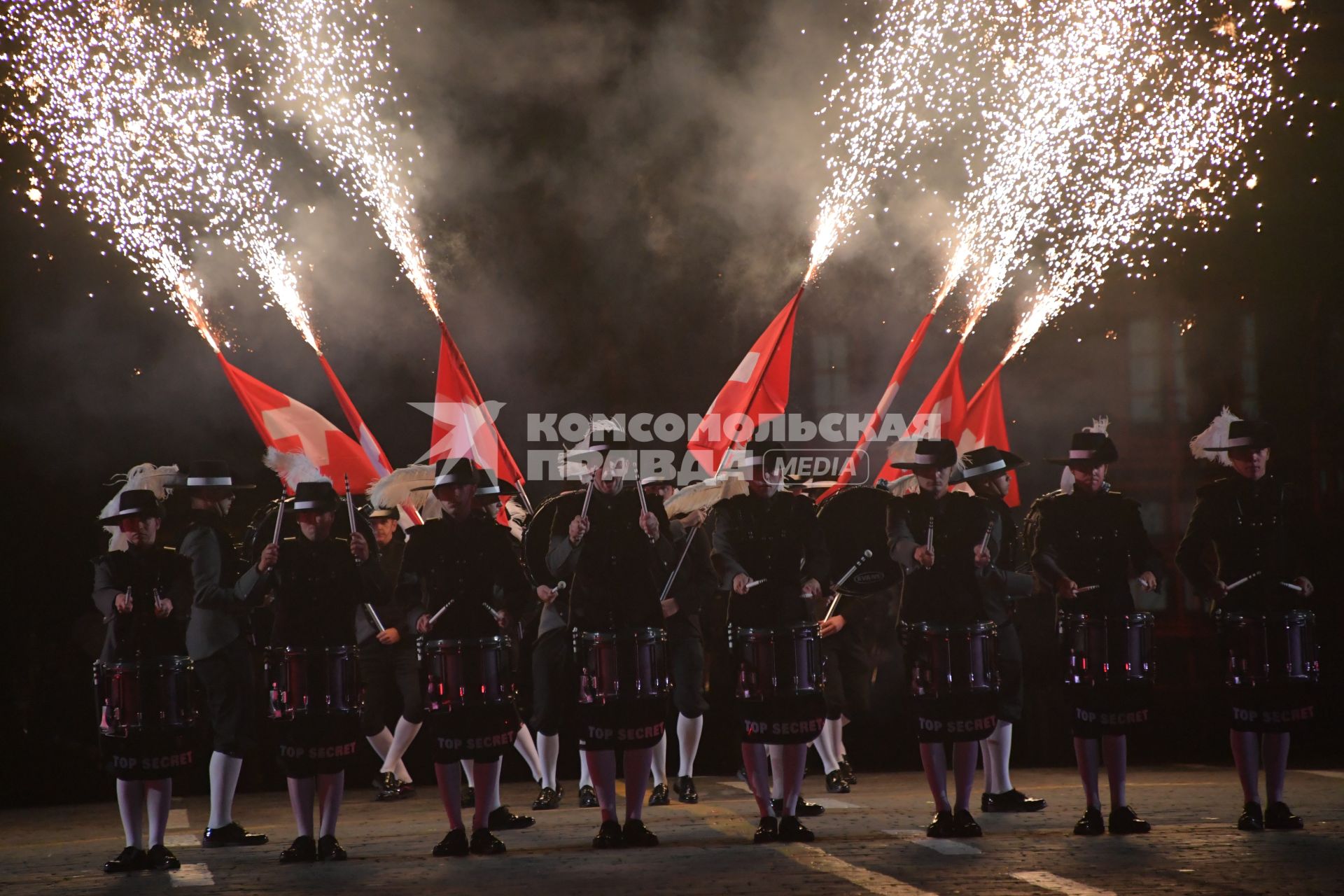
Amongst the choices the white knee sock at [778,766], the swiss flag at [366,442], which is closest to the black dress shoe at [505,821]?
the white knee sock at [778,766]

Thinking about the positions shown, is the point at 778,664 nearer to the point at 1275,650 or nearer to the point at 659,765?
the point at 659,765

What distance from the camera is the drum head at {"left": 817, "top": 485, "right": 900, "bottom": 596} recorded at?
812 centimetres

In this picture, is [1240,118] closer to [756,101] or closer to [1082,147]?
[1082,147]

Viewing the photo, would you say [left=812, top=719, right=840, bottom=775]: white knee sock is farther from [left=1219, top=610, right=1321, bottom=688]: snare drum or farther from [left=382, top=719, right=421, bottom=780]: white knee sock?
[left=1219, top=610, right=1321, bottom=688]: snare drum

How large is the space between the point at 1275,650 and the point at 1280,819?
0.84 metres

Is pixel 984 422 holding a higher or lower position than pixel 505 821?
higher

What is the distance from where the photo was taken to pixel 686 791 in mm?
8531

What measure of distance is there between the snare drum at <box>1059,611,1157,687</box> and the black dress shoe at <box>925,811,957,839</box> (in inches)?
35.5

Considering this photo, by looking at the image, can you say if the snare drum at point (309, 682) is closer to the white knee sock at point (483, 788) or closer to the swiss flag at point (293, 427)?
the white knee sock at point (483, 788)

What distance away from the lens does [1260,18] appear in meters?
12.3

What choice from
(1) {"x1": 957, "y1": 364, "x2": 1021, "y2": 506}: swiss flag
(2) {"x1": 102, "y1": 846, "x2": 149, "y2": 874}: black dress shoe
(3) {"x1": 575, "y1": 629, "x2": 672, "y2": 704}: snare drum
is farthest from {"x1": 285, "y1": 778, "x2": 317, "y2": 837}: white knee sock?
(1) {"x1": 957, "y1": 364, "x2": 1021, "y2": 506}: swiss flag

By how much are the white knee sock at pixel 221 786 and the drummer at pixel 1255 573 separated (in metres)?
5.07

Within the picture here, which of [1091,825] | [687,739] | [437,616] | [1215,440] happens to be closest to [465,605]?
[437,616]

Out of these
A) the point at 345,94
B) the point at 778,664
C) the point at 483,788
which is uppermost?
the point at 345,94
